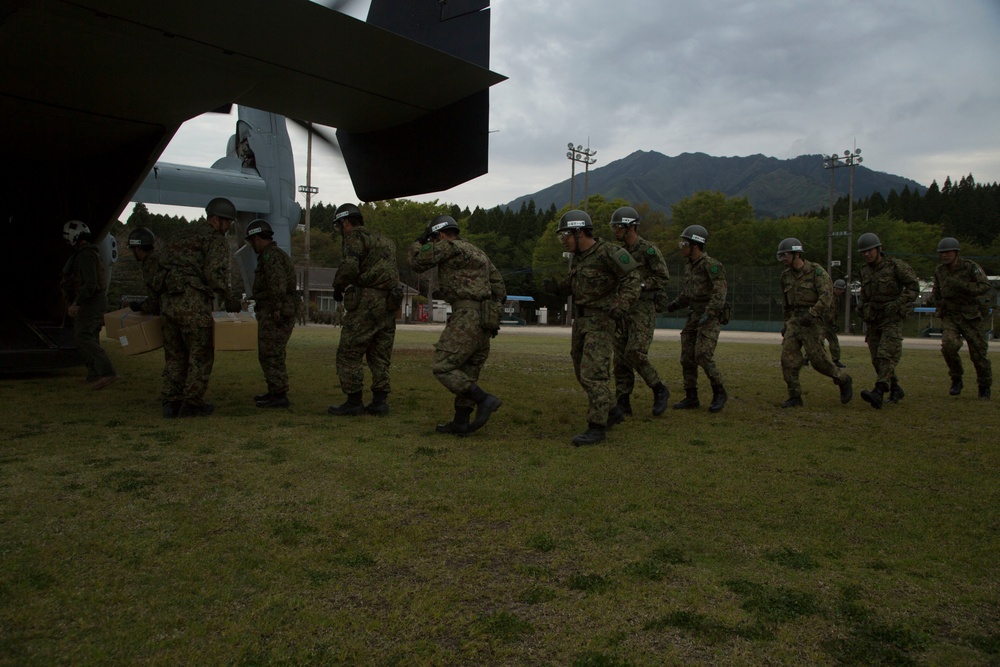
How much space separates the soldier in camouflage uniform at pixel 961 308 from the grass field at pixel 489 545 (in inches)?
135

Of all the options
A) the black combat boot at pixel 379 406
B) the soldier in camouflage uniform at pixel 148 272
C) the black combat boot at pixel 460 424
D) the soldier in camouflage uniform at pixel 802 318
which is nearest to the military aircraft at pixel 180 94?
the soldier in camouflage uniform at pixel 148 272

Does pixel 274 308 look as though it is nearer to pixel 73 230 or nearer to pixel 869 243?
pixel 73 230

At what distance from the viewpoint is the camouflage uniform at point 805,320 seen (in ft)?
26.6

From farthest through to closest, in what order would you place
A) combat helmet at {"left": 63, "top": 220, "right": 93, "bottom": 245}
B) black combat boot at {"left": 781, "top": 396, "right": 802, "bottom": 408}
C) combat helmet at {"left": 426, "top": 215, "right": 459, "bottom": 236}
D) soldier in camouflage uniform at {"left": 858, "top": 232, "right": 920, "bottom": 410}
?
combat helmet at {"left": 63, "top": 220, "right": 93, "bottom": 245} < soldier in camouflage uniform at {"left": 858, "top": 232, "right": 920, "bottom": 410} < black combat boot at {"left": 781, "top": 396, "right": 802, "bottom": 408} < combat helmet at {"left": 426, "top": 215, "right": 459, "bottom": 236}

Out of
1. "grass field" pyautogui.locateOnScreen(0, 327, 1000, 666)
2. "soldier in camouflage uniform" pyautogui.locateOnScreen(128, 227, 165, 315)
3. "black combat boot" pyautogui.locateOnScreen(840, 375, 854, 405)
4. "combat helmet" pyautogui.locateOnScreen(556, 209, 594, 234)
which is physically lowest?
"grass field" pyautogui.locateOnScreen(0, 327, 1000, 666)

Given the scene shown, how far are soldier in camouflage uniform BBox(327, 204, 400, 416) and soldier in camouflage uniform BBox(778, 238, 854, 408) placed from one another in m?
4.61

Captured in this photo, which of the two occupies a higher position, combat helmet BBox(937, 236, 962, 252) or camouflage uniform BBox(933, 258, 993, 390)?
combat helmet BBox(937, 236, 962, 252)

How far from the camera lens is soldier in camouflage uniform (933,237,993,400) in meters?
9.40

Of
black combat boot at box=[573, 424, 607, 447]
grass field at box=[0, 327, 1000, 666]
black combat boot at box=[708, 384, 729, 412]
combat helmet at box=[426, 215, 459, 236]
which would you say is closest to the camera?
grass field at box=[0, 327, 1000, 666]

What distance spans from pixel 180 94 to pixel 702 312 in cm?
680

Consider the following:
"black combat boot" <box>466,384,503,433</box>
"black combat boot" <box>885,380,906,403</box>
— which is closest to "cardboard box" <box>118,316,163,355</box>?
A: "black combat boot" <box>466,384,503,433</box>

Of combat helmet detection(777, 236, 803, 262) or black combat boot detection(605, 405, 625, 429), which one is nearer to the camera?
black combat boot detection(605, 405, 625, 429)

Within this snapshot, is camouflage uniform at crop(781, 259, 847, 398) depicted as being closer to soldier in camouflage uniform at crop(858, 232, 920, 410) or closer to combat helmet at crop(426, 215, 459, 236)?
soldier in camouflage uniform at crop(858, 232, 920, 410)

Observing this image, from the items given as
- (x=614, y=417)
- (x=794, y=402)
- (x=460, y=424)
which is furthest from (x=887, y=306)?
(x=460, y=424)
